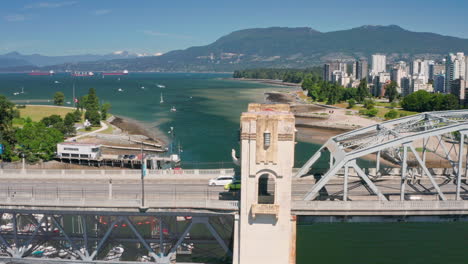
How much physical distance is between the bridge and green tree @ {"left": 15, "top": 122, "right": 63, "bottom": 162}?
34720 millimetres

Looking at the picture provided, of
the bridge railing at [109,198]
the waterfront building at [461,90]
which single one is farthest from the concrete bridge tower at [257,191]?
the waterfront building at [461,90]

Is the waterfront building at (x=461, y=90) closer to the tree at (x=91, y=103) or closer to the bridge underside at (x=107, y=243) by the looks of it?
the tree at (x=91, y=103)

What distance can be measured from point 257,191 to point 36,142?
57.4 m

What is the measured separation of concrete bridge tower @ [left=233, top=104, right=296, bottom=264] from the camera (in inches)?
1167

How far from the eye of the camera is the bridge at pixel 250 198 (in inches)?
1184

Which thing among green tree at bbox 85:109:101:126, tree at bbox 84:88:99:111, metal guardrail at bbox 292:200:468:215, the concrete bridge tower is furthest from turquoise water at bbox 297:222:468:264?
tree at bbox 84:88:99:111

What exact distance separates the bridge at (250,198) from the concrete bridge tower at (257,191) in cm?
6

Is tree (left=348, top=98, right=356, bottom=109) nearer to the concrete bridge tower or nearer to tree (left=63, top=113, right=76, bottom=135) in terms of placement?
tree (left=63, top=113, right=76, bottom=135)

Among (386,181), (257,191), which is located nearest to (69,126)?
(386,181)

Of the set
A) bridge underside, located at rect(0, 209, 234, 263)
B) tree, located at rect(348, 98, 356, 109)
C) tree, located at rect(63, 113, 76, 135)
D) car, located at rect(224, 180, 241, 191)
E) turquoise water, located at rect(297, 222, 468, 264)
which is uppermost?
tree, located at rect(348, 98, 356, 109)

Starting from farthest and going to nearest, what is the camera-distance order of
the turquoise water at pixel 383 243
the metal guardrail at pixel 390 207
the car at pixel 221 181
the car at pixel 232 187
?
the turquoise water at pixel 383 243 < the car at pixel 221 181 < the car at pixel 232 187 < the metal guardrail at pixel 390 207

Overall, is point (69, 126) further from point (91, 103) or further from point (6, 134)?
point (91, 103)

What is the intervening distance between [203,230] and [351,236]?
1438 centimetres

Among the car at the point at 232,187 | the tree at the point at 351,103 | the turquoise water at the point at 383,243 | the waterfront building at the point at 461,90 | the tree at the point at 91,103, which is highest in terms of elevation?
the waterfront building at the point at 461,90
